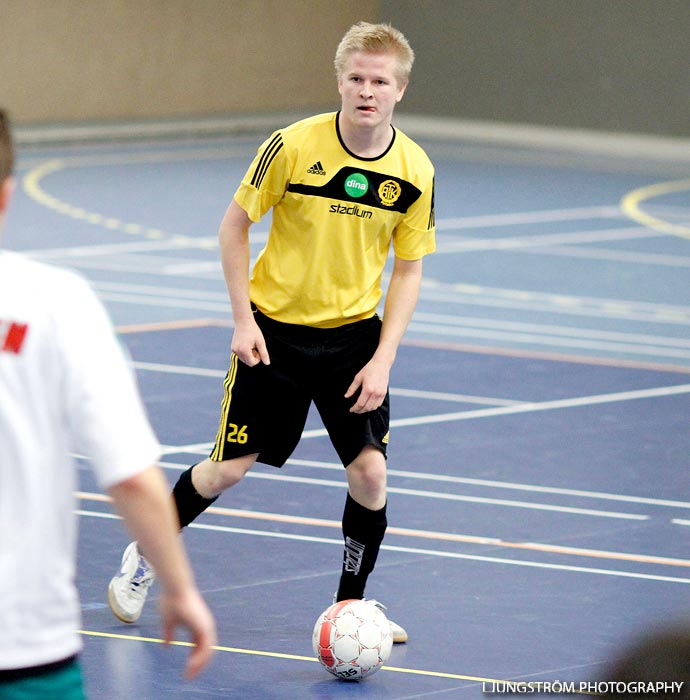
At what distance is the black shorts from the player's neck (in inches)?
23.5

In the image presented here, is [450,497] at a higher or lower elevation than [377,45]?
lower

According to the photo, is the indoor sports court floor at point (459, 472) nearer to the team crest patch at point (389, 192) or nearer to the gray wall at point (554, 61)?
the team crest patch at point (389, 192)

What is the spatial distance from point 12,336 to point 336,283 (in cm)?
277

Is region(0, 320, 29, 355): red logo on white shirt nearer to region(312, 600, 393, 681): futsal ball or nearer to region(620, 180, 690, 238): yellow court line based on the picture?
region(312, 600, 393, 681): futsal ball

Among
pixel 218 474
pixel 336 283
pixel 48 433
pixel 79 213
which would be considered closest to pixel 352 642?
pixel 218 474

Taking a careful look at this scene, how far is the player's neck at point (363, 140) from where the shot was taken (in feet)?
17.0

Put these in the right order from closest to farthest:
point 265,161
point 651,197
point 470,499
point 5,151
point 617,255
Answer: point 5,151 → point 265,161 → point 470,499 → point 617,255 → point 651,197

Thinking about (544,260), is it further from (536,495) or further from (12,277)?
(12,277)

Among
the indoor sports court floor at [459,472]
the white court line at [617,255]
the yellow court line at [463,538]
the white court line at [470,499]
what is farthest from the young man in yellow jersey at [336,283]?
the white court line at [617,255]

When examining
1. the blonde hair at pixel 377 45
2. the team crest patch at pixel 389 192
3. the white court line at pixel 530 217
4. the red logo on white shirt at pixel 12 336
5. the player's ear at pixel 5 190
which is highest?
the blonde hair at pixel 377 45

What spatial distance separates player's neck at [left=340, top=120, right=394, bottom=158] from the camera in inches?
204

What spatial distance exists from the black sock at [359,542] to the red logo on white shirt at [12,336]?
2904 millimetres

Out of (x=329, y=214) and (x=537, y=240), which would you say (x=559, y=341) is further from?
(x=329, y=214)

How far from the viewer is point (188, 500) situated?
17.7 ft
